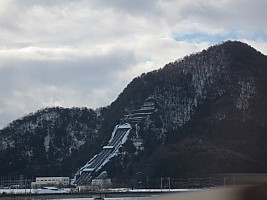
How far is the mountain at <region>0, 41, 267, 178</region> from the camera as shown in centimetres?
12812

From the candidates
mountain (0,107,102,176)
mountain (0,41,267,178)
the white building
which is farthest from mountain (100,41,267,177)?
the white building

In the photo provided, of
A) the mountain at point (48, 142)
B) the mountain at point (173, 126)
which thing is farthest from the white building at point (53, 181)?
the mountain at point (48, 142)

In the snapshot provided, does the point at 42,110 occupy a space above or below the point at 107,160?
above

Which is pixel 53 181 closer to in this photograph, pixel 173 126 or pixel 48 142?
pixel 48 142

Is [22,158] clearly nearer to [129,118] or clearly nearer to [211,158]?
[129,118]

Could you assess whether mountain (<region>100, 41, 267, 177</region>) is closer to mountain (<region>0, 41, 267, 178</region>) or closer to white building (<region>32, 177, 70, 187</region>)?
mountain (<region>0, 41, 267, 178</region>)

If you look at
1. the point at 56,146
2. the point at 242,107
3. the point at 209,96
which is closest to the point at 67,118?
the point at 56,146

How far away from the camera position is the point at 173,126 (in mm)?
152500

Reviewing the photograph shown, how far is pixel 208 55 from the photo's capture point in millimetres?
165500

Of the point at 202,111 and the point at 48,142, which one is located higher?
the point at 202,111

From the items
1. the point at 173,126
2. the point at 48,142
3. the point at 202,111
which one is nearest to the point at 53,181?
the point at 48,142

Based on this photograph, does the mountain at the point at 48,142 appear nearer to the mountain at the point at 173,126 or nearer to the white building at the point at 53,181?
the mountain at the point at 173,126

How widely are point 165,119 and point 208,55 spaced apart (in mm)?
24706

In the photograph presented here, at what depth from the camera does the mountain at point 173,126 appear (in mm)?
128125
